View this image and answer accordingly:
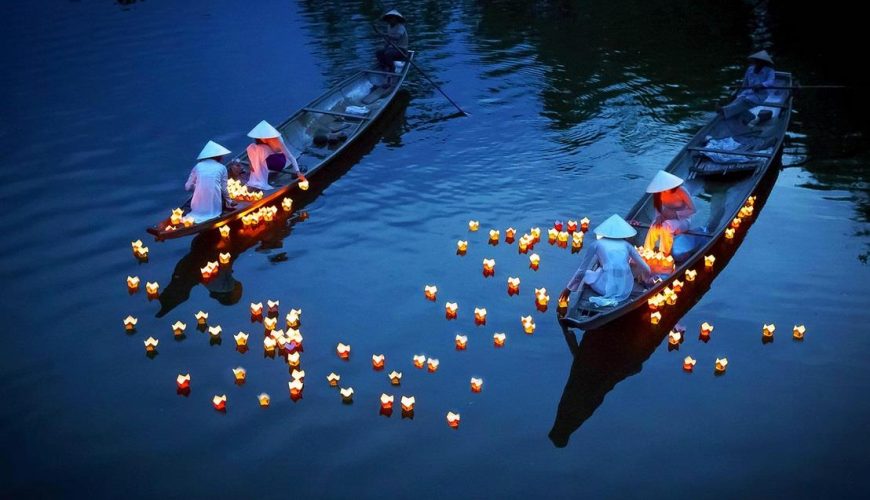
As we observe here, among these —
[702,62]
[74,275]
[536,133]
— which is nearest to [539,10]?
[702,62]

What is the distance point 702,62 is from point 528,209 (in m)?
7.47

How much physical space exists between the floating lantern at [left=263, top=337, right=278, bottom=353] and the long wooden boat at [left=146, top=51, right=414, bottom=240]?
7.19 ft

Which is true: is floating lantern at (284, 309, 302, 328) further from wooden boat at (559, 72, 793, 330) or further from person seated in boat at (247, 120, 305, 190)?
person seated in boat at (247, 120, 305, 190)

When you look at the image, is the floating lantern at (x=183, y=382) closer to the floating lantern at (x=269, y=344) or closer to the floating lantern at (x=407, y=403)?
the floating lantern at (x=269, y=344)

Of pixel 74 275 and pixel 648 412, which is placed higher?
pixel 74 275

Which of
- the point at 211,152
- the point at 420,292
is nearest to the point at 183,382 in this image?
the point at 420,292

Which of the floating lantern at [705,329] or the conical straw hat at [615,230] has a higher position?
the conical straw hat at [615,230]

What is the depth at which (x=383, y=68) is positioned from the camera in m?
15.1

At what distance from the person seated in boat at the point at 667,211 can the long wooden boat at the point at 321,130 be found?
4699mm

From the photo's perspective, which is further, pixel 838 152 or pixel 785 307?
pixel 838 152

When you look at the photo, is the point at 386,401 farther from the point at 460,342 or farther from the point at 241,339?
the point at 241,339

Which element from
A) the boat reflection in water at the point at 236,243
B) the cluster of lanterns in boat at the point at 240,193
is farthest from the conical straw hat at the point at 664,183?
the cluster of lanterns in boat at the point at 240,193

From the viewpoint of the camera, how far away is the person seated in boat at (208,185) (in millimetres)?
9914

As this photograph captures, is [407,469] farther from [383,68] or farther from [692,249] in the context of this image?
[383,68]
